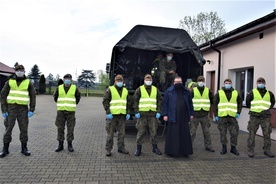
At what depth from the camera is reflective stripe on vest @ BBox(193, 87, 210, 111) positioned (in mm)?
6820

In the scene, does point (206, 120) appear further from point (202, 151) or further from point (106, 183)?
point (106, 183)

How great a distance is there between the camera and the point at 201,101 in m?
6.86

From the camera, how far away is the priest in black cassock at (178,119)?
20.1 ft

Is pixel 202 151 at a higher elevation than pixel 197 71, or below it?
below

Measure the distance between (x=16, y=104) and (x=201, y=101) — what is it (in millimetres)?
4501

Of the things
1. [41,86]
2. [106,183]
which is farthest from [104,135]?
[41,86]

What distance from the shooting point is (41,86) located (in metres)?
36.6

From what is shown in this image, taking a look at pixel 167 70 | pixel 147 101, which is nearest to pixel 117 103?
pixel 147 101

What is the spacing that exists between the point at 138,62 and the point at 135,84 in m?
0.80

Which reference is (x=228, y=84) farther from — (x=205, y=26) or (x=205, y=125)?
(x=205, y=26)

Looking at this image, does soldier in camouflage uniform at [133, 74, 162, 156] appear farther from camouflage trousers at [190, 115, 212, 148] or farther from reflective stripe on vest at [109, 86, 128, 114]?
camouflage trousers at [190, 115, 212, 148]

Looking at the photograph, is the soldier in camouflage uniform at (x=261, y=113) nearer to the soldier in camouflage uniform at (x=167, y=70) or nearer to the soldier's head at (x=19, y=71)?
the soldier in camouflage uniform at (x=167, y=70)

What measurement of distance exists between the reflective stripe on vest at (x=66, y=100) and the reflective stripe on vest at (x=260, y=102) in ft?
14.5

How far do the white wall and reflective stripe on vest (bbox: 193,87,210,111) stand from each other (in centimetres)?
271
